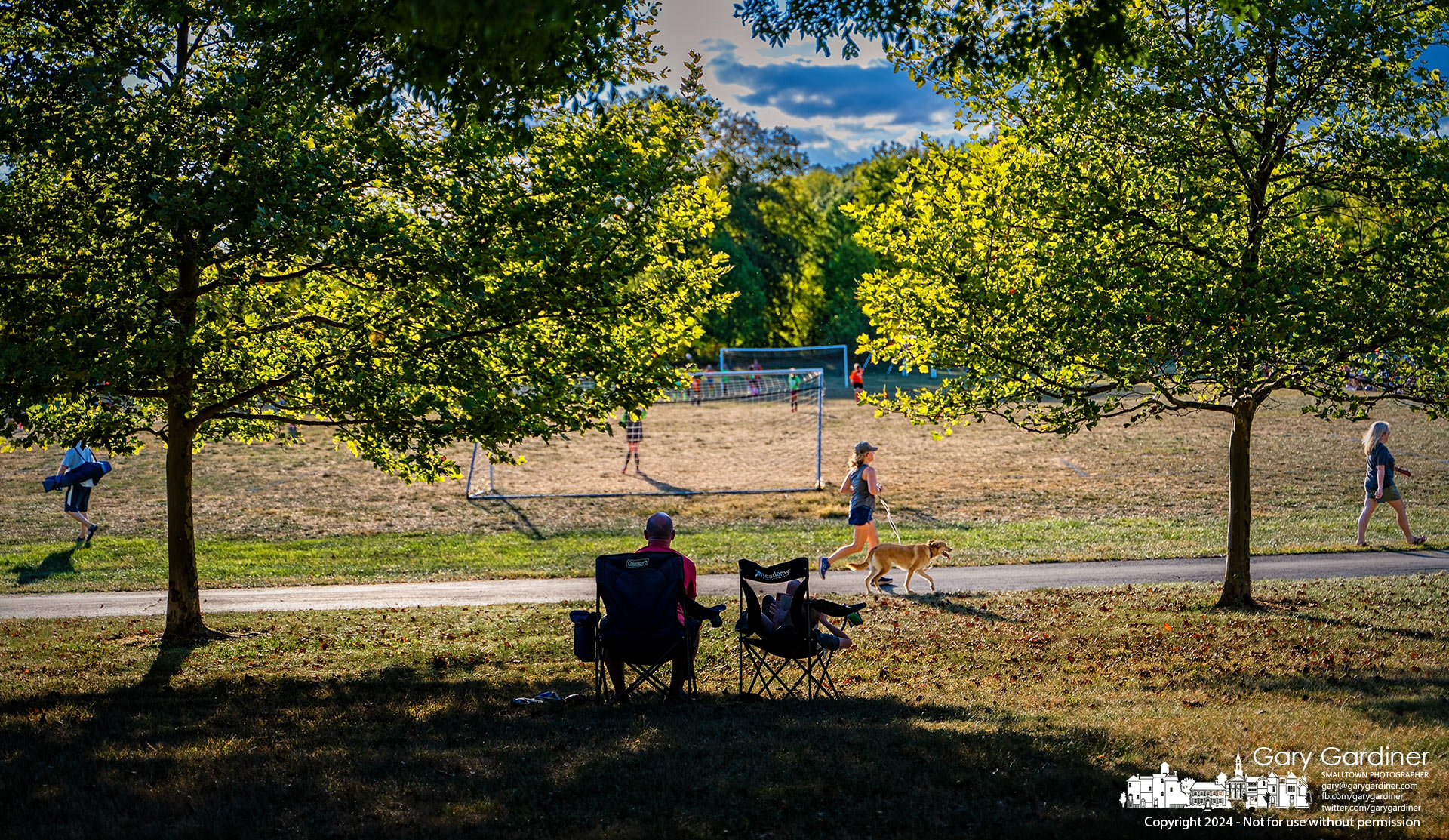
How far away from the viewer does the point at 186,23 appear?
28.9ft

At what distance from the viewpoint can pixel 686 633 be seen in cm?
746

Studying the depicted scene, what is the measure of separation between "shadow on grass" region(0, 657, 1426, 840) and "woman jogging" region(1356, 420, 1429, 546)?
11.1 metres

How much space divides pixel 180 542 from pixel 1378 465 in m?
15.5

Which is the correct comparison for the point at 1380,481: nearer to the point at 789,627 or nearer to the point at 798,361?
the point at 789,627

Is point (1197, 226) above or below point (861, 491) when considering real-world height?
above

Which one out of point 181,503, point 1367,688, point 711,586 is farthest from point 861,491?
point 181,503

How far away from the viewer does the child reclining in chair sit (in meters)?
7.73

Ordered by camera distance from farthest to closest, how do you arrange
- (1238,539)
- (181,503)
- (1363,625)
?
(1238,539) → (181,503) → (1363,625)

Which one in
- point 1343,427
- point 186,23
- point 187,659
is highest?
point 186,23

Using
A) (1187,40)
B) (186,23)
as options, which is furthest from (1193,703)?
(186,23)

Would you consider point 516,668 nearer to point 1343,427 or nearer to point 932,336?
point 932,336

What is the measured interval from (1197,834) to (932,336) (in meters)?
6.36

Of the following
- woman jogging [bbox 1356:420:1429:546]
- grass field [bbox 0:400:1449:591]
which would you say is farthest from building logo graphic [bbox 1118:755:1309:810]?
woman jogging [bbox 1356:420:1429:546]

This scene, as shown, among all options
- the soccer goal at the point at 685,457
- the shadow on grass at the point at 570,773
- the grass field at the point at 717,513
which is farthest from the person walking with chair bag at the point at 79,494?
the shadow on grass at the point at 570,773
